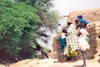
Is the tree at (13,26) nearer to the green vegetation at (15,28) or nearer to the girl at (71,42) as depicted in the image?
the green vegetation at (15,28)

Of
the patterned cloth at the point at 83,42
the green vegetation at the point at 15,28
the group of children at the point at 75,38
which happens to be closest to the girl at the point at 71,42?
the group of children at the point at 75,38

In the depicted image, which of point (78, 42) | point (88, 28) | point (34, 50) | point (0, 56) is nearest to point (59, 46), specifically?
point (88, 28)

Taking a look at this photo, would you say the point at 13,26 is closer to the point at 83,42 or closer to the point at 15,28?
the point at 15,28

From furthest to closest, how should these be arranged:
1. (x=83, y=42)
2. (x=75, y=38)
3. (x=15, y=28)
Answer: (x=15, y=28), (x=75, y=38), (x=83, y=42)

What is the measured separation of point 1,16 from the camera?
45.1 feet

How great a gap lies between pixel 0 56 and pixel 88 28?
9.59 metres

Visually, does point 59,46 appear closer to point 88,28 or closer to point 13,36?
point 88,28

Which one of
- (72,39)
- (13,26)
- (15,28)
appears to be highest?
(72,39)

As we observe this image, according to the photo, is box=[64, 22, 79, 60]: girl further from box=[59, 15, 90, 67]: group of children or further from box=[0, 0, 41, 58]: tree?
box=[0, 0, 41, 58]: tree

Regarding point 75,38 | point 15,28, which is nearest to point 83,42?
point 75,38

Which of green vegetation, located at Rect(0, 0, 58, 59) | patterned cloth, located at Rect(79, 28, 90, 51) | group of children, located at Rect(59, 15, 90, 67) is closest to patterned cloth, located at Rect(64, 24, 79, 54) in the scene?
group of children, located at Rect(59, 15, 90, 67)

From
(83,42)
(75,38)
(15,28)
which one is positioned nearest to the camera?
(83,42)

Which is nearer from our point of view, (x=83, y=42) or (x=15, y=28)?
(x=83, y=42)

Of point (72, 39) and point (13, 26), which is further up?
point (72, 39)
